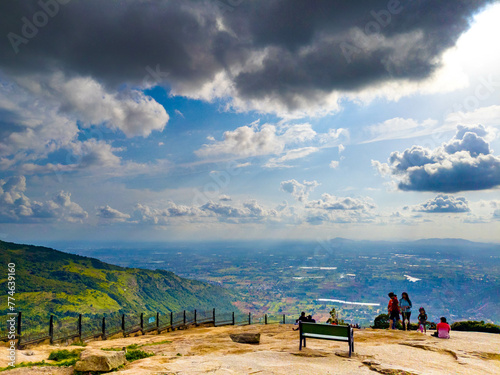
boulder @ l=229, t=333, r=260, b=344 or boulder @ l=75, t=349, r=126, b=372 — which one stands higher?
boulder @ l=75, t=349, r=126, b=372

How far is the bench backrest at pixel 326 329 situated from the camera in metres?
10.2

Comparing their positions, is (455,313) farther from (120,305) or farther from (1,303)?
(1,303)

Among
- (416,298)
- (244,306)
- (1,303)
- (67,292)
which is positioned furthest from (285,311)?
(1,303)

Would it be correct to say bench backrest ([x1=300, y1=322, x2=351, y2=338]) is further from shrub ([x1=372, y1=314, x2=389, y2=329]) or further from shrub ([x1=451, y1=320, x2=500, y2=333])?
shrub ([x1=372, y1=314, x2=389, y2=329])

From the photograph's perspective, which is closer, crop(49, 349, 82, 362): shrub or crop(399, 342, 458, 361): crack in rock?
crop(399, 342, 458, 361): crack in rock

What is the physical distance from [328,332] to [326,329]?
12 cm

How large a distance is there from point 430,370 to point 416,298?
207298 millimetres

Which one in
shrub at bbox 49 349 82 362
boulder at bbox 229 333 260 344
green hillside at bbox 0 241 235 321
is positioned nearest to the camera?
shrub at bbox 49 349 82 362

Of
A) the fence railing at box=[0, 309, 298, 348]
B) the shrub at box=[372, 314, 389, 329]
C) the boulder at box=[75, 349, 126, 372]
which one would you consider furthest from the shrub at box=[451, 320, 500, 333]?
the boulder at box=[75, 349, 126, 372]

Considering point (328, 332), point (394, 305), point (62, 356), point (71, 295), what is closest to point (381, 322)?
point (394, 305)

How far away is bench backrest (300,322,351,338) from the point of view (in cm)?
1017

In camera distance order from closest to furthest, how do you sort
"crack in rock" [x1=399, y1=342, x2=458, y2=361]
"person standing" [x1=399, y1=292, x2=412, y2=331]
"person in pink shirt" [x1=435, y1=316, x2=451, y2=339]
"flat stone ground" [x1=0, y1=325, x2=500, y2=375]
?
"flat stone ground" [x1=0, y1=325, x2=500, y2=375]
"crack in rock" [x1=399, y1=342, x2=458, y2=361]
"person in pink shirt" [x1=435, y1=316, x2=451, y2=339]
"person standing" [x1=399, y1=292, x2=412, y2=331]

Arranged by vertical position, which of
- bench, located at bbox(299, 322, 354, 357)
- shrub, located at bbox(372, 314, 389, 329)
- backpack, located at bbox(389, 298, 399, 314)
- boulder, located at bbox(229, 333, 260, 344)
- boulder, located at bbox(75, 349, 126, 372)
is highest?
bench, located at bbox(299, 322, 354, 357)

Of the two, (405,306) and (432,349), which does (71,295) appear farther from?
(432,349)
